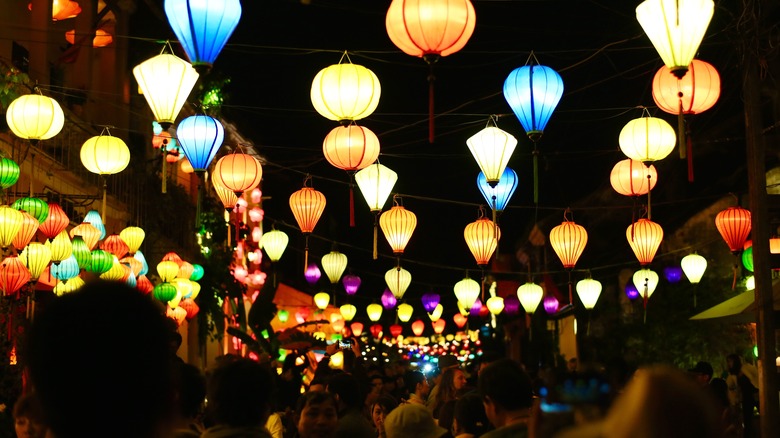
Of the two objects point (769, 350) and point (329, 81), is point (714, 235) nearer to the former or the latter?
point (769, 350)

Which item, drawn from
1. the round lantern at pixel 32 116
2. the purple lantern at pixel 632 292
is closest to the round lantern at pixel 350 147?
the round lantern at pixel 32 116

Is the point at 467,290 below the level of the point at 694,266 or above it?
below

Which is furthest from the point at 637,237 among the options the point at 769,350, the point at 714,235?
the point at 714,235

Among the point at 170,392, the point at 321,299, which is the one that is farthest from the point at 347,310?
the point at 170,392

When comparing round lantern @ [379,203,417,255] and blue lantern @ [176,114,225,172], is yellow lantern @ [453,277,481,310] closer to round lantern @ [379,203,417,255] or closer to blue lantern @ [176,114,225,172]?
round lantern @ [379,203,417,255]

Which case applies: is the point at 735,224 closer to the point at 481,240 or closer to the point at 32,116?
the point at 481,240

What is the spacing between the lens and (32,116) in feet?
41.6

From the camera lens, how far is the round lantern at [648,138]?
12375mm

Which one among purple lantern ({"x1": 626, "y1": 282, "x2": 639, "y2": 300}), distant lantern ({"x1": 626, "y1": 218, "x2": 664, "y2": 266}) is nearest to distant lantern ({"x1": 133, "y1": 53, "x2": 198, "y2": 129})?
distant lantern ({"x1": 626, "y1": 218, "x2": 664, "y2": 266})

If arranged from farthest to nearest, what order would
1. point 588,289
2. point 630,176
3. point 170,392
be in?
1. point 588,289
2. point 630,176
3. point 170,392

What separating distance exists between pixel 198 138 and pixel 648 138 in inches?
233

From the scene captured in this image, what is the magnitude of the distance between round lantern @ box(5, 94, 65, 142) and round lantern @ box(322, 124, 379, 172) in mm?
3732

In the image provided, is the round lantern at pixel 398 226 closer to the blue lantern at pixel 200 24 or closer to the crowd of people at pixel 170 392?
the blue lantern at pixel 200 24

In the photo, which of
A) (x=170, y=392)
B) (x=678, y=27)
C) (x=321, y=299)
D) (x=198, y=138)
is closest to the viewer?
(x=170, y=392)
